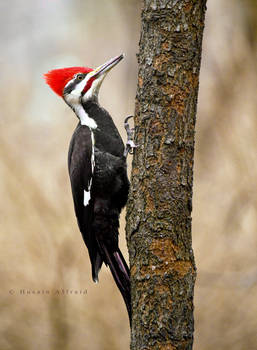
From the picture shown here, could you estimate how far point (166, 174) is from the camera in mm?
2248

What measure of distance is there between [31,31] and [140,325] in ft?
12.1

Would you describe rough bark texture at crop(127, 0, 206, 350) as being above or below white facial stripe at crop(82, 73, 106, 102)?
below

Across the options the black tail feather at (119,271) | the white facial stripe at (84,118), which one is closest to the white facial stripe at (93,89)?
the white facial stripe at (84,118)

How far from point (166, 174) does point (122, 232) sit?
2449 mm

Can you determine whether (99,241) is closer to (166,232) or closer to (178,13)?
(166,232)

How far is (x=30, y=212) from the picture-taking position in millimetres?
4629

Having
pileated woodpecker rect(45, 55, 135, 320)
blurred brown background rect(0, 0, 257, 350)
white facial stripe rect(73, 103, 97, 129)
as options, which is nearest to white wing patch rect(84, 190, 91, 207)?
pileated woodpecker rect(45, 55, 135, 320)

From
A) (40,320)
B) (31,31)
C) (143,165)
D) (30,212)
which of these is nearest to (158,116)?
(143,165)

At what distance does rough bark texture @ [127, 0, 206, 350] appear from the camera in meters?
2.20

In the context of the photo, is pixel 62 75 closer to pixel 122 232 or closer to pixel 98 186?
pixel 98 186

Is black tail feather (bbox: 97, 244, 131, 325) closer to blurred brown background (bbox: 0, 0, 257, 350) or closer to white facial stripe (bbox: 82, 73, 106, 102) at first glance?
white facial stripe (bbox: 82, 73, 106, 102)

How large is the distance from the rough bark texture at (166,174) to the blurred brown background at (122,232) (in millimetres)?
2163

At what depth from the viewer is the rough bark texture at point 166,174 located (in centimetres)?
220

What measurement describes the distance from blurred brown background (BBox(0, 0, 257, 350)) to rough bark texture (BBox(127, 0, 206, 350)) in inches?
85.2
